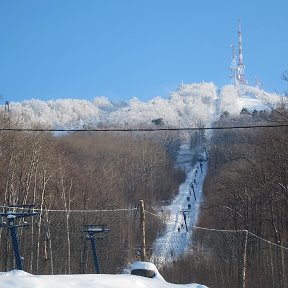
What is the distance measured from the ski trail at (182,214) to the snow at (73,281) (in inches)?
1114

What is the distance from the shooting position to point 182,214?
254ft

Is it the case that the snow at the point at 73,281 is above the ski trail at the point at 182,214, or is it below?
above

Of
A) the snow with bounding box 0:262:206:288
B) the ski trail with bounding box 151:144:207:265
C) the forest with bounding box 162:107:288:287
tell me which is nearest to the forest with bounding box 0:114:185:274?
the ski trail with bounding box 151:144:207:265

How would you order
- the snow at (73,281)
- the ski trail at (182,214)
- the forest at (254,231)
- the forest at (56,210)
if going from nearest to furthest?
the snow at (73,281) → the forest at (254,231) → the forest at (56,210) → the ski trail at (182,214)

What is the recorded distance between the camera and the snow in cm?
912

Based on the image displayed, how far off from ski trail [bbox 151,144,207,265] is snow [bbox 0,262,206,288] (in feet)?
92.8

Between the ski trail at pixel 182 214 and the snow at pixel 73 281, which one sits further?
the ski trail at pixel 182 214

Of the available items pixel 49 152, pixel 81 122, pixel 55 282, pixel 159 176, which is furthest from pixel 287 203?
pixel 81 122

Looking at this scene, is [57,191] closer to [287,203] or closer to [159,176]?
[287,203]

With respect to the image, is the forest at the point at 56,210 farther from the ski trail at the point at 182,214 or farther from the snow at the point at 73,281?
the snow at the point at 73,281

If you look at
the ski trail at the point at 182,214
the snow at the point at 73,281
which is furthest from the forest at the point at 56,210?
the snow at the point at 73,281

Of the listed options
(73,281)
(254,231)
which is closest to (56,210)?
(254,231)

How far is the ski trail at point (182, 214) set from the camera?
47.7 metres

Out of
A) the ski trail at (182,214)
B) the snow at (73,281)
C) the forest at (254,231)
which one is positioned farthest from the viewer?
the ski trail at (182,214)
